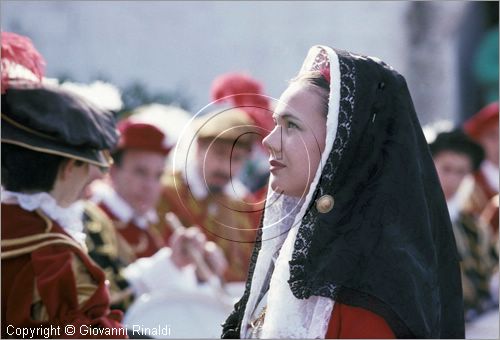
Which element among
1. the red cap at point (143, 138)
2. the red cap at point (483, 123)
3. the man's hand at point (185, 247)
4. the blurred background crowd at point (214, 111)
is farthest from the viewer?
the red cap at point (483, 123)

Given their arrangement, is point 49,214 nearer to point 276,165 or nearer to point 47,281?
point 47,281

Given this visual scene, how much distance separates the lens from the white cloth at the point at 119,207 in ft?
18.8

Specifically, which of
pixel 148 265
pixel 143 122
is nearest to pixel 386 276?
pixel 148 265

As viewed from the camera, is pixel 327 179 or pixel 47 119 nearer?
pixel 327 179

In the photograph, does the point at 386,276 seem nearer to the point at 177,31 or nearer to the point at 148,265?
the point at 148,265

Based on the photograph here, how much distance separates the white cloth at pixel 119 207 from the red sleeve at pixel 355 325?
3424 mm

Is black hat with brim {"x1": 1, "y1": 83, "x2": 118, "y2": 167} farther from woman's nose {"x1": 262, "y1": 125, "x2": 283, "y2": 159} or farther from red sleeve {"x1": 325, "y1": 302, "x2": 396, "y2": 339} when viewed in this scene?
red sleeve {"x1": 325, "y1": 302, "x2": 396, "y2": 339}

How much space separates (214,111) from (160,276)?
157cm

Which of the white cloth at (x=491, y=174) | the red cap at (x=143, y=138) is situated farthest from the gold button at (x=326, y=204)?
the white cloth at (x=491, y=174)

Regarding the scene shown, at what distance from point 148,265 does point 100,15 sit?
168 inches

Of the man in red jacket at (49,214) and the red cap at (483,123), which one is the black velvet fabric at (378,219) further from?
the red cap at (483,123)

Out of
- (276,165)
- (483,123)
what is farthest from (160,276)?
(483,123)

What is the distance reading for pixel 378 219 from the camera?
2.44 m

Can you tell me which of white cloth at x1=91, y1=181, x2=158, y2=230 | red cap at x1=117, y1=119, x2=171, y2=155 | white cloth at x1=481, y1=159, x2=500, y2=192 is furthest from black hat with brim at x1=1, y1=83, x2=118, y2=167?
white cloth at x1=481, y1=159, x2=500, y2=192
